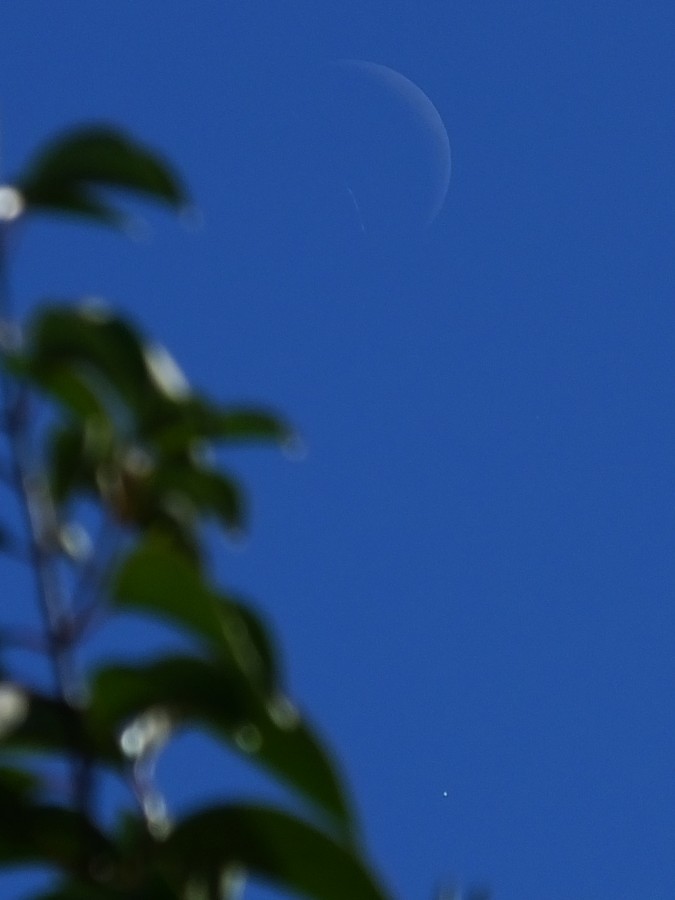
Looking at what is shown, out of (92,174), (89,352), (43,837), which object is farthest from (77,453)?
(43,837)

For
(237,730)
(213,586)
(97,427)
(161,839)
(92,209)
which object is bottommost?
(161,839)

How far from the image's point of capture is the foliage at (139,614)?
148cm

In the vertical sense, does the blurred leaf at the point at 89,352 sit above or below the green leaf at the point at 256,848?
above

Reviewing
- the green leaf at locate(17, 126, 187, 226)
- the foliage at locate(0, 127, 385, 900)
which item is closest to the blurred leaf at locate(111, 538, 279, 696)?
the foliage at locate(0, 127, 385, 900)

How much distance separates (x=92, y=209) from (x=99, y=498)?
32 centimetres

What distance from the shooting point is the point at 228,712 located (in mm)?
1531

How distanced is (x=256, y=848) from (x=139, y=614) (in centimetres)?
26

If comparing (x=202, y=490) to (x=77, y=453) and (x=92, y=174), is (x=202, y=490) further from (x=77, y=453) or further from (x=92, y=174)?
(x=92, y=174)

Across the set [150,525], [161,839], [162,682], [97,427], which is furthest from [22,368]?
[161,839]

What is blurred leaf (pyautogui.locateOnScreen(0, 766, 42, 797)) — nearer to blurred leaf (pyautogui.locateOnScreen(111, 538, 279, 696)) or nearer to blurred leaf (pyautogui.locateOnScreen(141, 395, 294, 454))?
blurred leaf (pyautogui.locateOnScreen(111, 538, 279, 696))

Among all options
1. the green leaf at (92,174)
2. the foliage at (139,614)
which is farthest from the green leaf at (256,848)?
the green leaf at (92,174)

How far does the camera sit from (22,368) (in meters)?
1.63

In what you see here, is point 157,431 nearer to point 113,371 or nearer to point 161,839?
point 113,371

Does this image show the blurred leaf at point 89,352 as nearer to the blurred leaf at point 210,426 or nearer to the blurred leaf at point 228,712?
the blurred leaf at point 210,426
